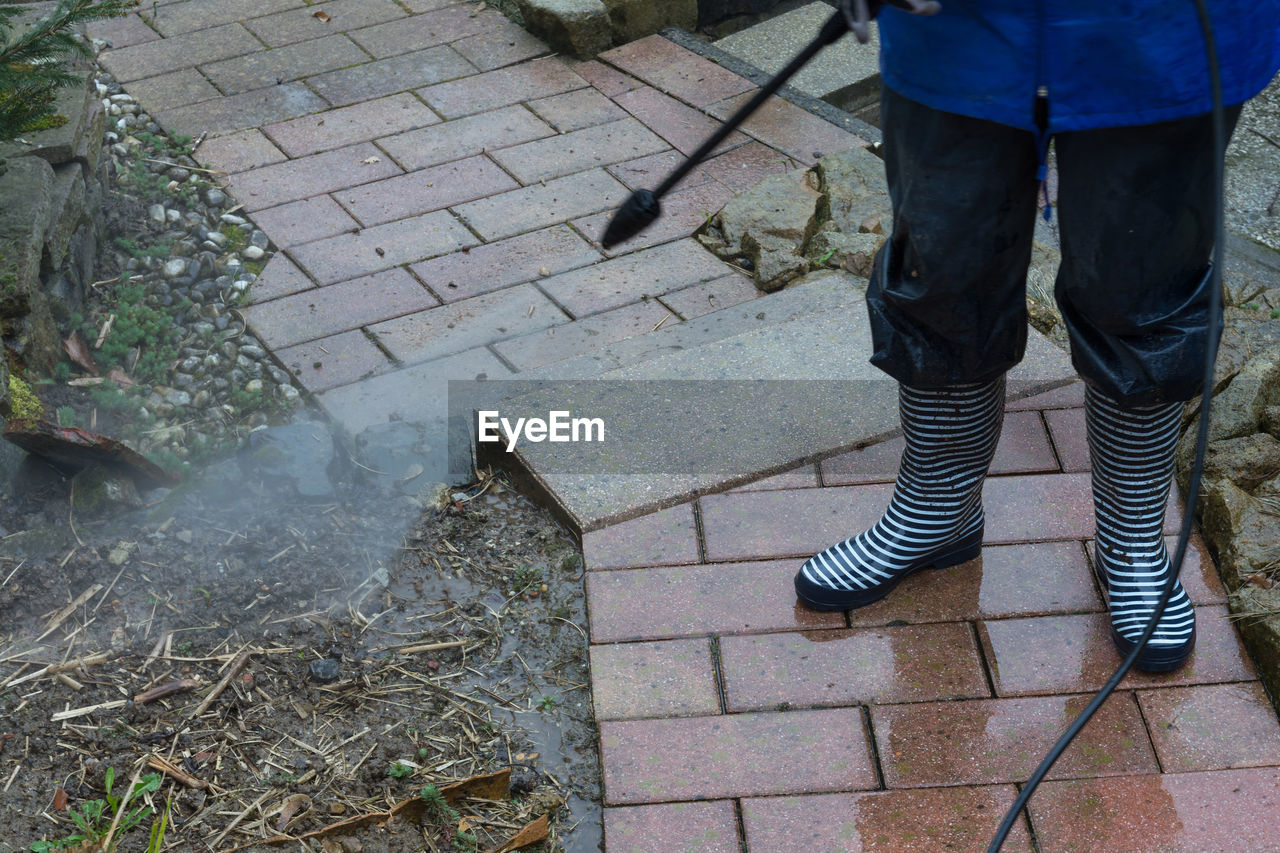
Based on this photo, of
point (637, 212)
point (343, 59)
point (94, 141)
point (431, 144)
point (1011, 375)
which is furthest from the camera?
point (343, 59)

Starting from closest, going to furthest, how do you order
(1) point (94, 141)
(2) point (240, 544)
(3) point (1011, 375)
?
(2) point (240, 544)
(3) point (1011, 375)
(1) point (94, 141)

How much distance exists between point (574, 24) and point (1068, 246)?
3.03 m

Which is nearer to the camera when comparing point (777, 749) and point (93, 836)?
point (93, 836)

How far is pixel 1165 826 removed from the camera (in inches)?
74.7

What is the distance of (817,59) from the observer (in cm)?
Result: 477

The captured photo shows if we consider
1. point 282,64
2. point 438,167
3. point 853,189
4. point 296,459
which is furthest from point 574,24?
point 296,459

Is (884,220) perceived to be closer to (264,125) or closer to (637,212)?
(637,212)

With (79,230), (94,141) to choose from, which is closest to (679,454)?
(79,230)

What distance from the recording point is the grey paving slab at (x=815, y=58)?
466cm

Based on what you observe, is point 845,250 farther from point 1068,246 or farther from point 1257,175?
point 1257,175

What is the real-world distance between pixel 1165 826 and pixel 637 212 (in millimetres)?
1246

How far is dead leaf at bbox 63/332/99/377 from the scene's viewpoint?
3.13 metres

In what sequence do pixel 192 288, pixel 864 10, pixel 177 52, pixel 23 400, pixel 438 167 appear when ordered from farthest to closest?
pixel 177 52
pixel 438 167
pixel 192 288
pixel 23 400
pixel 864 10

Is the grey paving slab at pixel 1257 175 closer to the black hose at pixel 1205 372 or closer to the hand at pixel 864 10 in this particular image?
the black hose at pixel 1205 372
